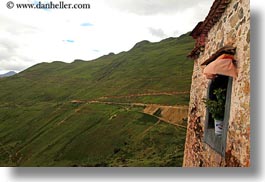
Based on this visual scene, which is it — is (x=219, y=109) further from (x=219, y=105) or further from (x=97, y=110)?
(x=97, y=110)

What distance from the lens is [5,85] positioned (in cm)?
447

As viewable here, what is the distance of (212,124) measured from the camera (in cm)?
363

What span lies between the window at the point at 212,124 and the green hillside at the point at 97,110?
2.42 ft

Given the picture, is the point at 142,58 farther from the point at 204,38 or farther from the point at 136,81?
the point at 204,38

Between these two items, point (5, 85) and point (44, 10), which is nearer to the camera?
point (44, 10)

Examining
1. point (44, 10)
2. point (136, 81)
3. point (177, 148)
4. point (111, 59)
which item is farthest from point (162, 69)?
point (44, 10)

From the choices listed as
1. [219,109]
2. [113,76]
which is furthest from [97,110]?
[219,109]

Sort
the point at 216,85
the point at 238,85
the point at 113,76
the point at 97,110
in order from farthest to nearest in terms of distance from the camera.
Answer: the point at 113,76 → the point at 97,110 → the point at 216,85 → the point at 238,85

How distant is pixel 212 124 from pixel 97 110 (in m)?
1.90

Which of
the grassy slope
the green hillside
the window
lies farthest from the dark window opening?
the grassy slope

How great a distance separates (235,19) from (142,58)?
9.18 ft

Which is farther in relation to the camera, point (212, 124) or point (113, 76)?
point (113, 76)

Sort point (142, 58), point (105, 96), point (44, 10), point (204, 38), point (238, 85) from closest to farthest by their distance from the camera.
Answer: point (238, 85), point (44, 10), point (204, 38), point (105, 96), point (142, 58)

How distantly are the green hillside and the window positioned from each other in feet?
2.42
